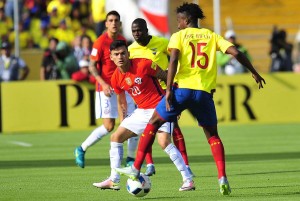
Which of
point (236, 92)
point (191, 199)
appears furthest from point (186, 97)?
point (236, 92)

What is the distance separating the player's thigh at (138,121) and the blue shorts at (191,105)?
79 centimetres

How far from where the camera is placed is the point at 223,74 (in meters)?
26.2

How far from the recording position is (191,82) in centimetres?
1194

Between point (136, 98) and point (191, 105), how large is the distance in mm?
1265

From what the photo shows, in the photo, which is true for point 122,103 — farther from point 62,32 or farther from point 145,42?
point 62,32

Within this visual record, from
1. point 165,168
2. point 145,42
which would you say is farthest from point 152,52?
point 165,168

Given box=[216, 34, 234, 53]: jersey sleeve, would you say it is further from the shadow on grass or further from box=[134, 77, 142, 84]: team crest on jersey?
the shadow on grass

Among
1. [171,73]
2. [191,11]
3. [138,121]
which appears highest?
[191,11]

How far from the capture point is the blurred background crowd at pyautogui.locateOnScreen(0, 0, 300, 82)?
27016 mm

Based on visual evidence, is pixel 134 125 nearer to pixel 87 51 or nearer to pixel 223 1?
pixel 87 51

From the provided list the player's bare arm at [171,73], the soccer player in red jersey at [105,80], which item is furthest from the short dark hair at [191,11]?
the soccer player in red jersey at [105,80]

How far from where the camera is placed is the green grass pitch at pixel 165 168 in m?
12.3

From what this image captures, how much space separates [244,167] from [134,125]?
3.28m

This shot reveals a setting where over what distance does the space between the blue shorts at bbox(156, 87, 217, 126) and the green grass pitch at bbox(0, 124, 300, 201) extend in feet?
2.91
